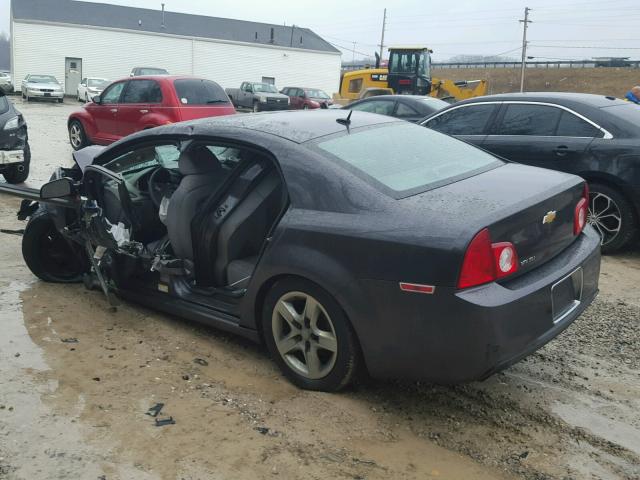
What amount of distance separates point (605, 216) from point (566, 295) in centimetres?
346

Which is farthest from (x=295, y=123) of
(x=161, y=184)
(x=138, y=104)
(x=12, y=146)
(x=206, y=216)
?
(x=138, y=104)

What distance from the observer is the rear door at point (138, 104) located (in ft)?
39.4

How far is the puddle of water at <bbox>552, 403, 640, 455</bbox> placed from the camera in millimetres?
3137

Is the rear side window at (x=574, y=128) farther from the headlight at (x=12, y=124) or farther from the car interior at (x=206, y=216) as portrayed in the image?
the headlight at (x=12, y=124)

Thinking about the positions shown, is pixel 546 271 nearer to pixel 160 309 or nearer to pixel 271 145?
pixel 271 145

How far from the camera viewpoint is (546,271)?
3.29 m

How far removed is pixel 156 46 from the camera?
47.0 meters

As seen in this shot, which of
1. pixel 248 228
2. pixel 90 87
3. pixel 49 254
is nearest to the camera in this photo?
pixel 248 228

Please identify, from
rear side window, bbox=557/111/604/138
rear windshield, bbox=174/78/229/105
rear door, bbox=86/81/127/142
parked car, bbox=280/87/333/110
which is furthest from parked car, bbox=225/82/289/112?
rear side window, bbox=557/111/604/138

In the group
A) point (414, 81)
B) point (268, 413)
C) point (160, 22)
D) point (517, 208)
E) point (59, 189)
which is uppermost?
point (160, 22)

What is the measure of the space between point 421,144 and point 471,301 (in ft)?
4.88

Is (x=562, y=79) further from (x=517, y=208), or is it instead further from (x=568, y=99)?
(x=517, y=208)

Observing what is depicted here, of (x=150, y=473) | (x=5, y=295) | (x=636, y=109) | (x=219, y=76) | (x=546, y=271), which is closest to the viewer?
(x=150, y=473)

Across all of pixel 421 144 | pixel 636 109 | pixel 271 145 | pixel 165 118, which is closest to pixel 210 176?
pixel 271 145
